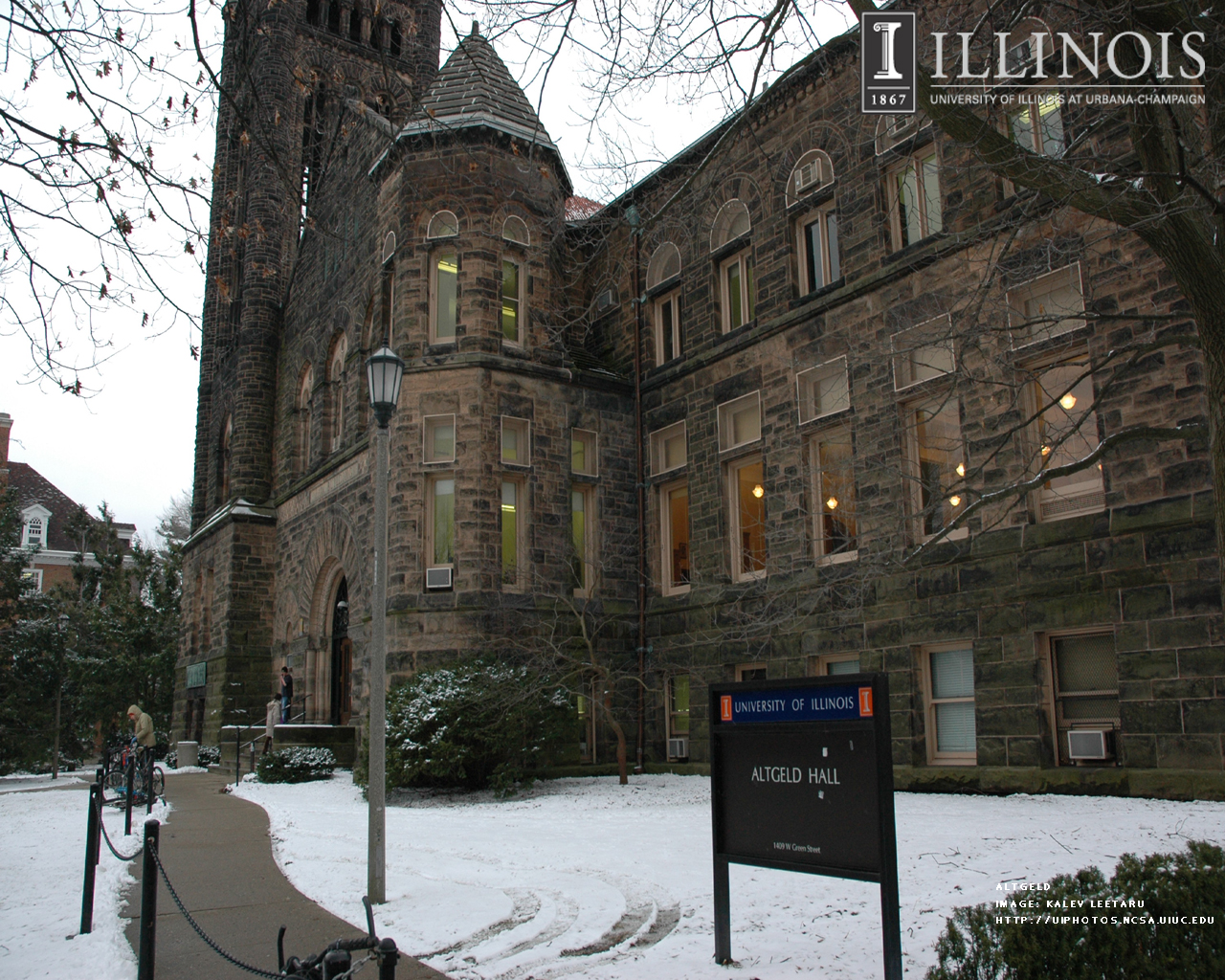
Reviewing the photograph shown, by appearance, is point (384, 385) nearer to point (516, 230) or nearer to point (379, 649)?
point (379, 649)

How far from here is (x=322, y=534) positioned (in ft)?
77.2

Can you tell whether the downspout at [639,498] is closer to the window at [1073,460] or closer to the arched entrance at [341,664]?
the arched entrance at [341,664]

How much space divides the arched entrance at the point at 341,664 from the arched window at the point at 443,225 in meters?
8.47

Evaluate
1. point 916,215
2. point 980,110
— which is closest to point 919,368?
point 916,215

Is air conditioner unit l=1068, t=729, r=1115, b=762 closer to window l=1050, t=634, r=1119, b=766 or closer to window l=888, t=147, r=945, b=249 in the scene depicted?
window l=1050, t=634, r=1119, b=766

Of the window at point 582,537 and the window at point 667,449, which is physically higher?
the window at point 667,449

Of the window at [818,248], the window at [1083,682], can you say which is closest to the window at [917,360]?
the window at [818,248]

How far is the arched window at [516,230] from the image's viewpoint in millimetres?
20109

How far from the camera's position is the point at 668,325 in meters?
21.0

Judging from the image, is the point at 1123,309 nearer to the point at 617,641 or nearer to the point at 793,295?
the point at 793,295

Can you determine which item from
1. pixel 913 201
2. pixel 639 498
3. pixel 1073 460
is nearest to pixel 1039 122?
pixel 913 201

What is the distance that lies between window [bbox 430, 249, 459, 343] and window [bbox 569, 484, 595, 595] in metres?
3.92

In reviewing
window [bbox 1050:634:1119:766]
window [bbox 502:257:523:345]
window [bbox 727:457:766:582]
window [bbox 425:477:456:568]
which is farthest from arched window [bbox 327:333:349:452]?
window [bbox 1050:634:1119:766]

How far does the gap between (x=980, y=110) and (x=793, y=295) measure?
250 inches
